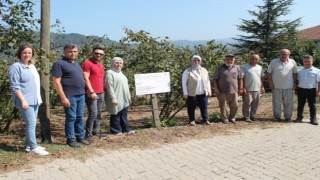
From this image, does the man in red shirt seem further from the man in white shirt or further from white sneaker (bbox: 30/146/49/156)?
the man in white shirt

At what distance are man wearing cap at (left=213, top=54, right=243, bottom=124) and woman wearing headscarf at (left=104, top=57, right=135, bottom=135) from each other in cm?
229

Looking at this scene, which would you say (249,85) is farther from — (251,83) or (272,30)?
(272,30)

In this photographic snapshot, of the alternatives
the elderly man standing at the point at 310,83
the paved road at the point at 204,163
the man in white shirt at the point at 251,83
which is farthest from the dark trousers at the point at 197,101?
the elderly man standing at the point at 310,83

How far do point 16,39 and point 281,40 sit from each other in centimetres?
2474

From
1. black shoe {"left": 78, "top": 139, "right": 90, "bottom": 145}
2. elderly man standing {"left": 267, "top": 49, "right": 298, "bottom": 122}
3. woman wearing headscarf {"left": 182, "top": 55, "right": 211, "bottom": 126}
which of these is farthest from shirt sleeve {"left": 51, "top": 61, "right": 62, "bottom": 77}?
elderly man standing {"left": 267, "top": 49, "right": 298, "bottom": 122}

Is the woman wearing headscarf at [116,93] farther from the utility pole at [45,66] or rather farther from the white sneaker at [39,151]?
the white sneaker at [39,151]

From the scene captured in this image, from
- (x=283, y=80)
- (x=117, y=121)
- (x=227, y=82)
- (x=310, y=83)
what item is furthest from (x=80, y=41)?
(x=310, y=83)

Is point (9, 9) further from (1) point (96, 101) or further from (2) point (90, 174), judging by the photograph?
(2) point (90, 174)

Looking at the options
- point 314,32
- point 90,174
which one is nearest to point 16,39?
point 90,174

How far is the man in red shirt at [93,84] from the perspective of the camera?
6180 mm

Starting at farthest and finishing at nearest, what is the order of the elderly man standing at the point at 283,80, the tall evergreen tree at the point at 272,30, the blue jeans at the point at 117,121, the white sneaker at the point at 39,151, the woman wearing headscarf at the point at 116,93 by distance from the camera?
the tall evergreen tree at the point at 272,30 < the elderly man standing at the point at 283,80 < the blue jeans at the point at 117,121 < the woman wearing headscarf at the point at 116,93 < the white sneaker at the point at 39,151

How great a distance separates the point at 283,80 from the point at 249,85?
86cm

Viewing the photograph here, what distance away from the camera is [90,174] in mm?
4789

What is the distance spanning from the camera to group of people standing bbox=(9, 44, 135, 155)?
5.23 meters
